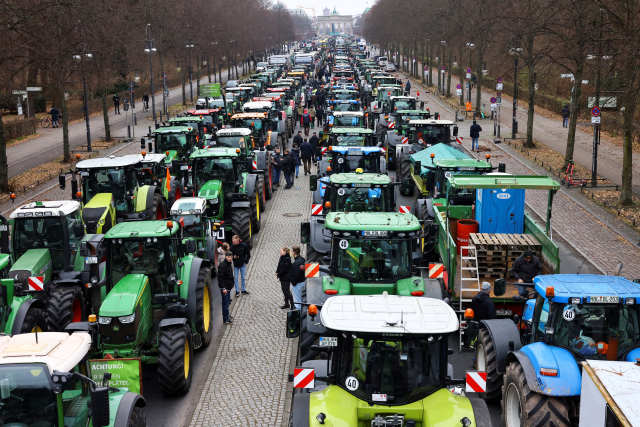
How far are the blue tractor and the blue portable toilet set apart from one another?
6.63 m

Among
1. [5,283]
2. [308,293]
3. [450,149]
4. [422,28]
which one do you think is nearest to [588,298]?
[308,293]

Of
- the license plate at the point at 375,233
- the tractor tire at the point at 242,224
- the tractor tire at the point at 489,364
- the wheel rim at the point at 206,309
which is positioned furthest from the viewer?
the tractor tire at the point at 242,224

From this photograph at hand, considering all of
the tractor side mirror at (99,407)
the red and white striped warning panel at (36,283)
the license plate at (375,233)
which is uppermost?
the license plate at (375,233)

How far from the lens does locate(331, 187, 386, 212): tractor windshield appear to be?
16.8 m

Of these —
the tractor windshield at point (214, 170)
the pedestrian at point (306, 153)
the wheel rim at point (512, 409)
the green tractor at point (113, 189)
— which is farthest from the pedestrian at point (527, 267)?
the pedestrian at point (306, 153)

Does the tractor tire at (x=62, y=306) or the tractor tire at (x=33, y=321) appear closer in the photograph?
the tractor tire at (x=33, y=321)

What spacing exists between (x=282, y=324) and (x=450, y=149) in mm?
10928

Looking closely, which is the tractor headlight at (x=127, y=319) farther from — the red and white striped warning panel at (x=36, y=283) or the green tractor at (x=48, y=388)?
the green tractor at (x=48, y=388)

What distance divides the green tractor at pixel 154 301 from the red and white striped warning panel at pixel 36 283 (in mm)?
1087

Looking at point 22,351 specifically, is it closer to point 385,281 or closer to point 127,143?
point 385,281

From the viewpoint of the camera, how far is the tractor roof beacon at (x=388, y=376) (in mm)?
7164

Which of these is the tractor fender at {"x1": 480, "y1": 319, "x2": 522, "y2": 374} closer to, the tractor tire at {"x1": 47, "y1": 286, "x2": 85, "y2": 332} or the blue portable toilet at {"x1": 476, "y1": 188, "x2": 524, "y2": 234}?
the blue portable toilet at {"x1": 476, "y1": 188, "x2": 524, "y2": 234}

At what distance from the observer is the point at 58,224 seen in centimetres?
1402

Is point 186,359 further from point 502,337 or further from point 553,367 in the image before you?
point 553,367
